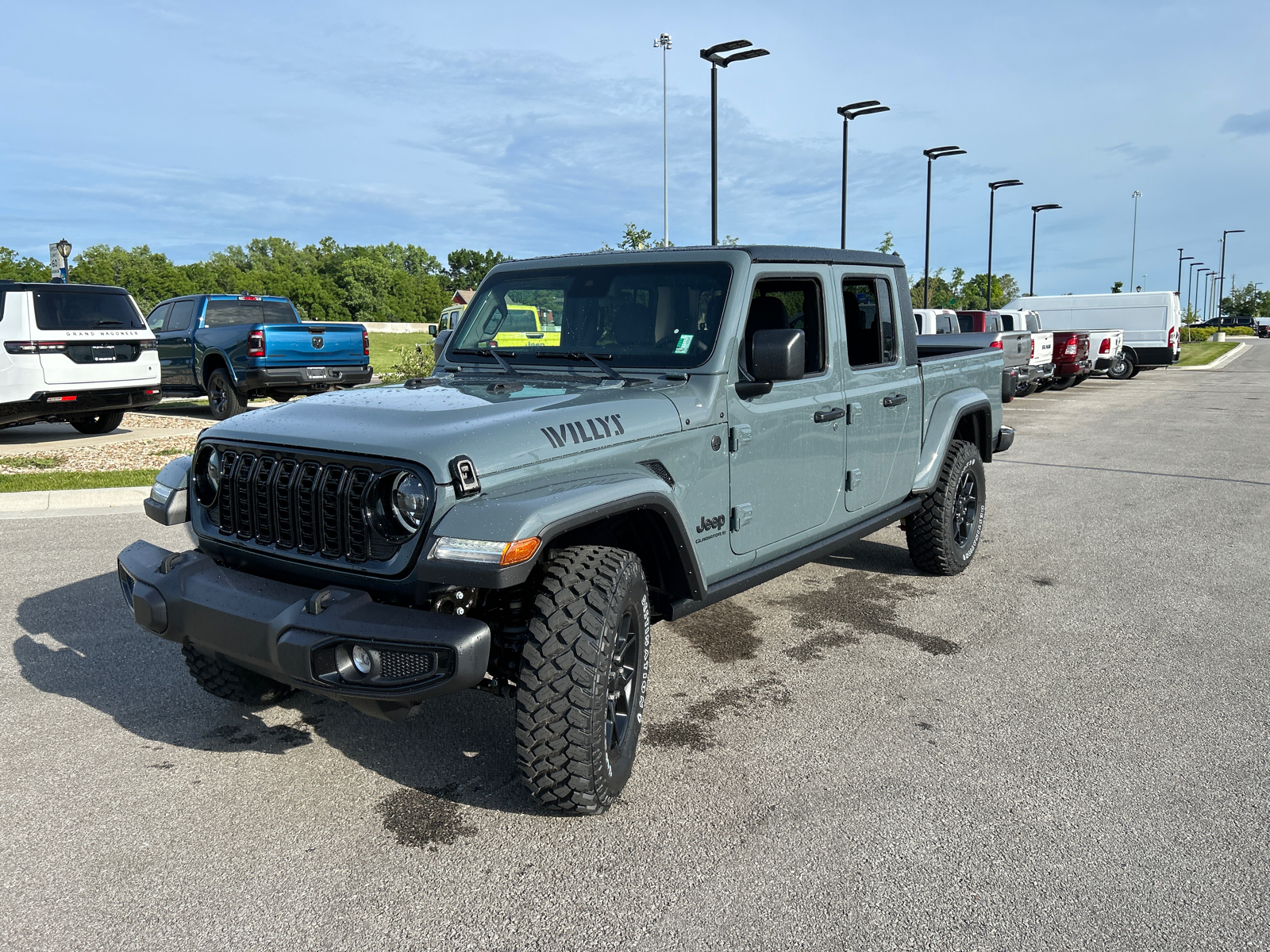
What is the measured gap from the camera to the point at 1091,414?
1755 cm

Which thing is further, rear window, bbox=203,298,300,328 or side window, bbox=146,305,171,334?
side window, bbox=146,305,171,334

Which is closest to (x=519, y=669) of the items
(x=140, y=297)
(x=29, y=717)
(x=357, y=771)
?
(x=357, y=771)

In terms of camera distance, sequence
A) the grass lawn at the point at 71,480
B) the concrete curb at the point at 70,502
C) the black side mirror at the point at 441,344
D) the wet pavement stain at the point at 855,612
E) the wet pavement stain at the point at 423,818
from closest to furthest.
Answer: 1. the wet pavement stain at the point at 423,818
2. the black side mirror at the point at 441,344
3. the wet pavement stain at the point at 855,612
4. the concrete curb at the point at 70,502
5. the grass lawn at the point at 71,480

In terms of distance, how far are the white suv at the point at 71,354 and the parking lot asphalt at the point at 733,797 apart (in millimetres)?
6261

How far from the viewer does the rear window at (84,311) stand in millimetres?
11164

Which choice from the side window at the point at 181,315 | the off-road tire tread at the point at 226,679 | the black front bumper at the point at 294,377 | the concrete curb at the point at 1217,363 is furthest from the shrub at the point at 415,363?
the concrete curb at the point at 1217,363

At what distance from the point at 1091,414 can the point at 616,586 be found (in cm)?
1665

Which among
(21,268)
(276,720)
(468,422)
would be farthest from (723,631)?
(21,268)

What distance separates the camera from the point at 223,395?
14.8 meters

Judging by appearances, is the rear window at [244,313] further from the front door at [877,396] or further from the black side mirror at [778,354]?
the black side mirror at [778,354]

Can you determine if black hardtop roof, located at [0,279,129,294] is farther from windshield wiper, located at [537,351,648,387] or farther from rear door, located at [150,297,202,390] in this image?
windshield wiper, located at [537,351,648,387]

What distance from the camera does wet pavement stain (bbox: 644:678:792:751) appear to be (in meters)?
3.87

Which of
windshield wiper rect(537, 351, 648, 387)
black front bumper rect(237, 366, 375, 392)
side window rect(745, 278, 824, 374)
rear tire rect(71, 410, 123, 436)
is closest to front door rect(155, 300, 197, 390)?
black front bumper rect(237, 366, 375, 392)

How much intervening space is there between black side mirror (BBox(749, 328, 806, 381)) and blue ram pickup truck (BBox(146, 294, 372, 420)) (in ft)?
35.6
